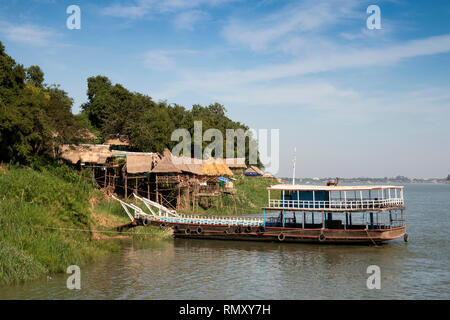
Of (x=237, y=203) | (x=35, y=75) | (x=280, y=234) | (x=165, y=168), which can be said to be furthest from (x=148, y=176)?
(x=35, y=75)

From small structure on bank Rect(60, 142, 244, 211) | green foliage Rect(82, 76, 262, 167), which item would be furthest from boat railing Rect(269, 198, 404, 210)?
green foliage Rect(82, 76, 262, 167)

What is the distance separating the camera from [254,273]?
26.0m

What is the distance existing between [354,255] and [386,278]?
6.45m

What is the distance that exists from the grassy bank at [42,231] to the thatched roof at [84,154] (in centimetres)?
1079

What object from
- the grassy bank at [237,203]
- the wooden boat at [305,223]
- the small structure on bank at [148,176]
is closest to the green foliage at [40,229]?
the wooden boat at [305,223]

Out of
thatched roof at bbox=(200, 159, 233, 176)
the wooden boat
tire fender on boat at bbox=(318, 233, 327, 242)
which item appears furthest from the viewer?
thatched roof at bbox=(200, 159, 233, 176)

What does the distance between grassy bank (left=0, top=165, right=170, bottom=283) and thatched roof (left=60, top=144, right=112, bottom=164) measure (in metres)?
10.8

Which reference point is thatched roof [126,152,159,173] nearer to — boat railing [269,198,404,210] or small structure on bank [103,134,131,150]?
boat railing [269,198,404,210]

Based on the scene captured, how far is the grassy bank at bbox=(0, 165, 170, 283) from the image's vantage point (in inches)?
846

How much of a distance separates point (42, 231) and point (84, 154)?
23759mm

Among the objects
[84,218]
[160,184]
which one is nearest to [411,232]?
[160,184]

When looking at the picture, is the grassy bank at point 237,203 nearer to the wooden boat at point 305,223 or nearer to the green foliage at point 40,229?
the wooden boat at point 305,223
